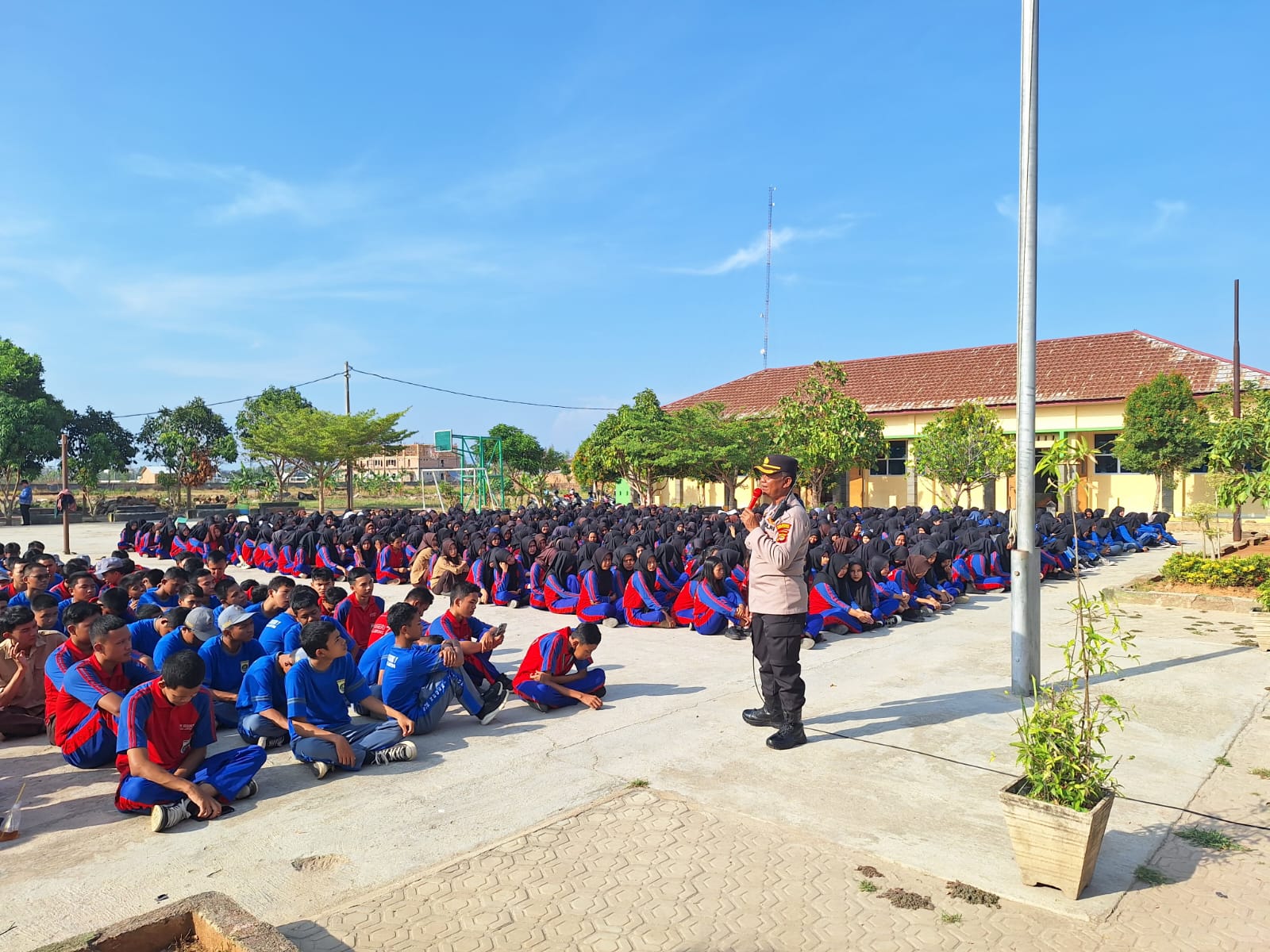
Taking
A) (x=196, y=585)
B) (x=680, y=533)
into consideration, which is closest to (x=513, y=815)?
(x=196, y=585)

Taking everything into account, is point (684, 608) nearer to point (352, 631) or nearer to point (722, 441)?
point (352, 631)

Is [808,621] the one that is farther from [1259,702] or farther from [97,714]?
[97,714]

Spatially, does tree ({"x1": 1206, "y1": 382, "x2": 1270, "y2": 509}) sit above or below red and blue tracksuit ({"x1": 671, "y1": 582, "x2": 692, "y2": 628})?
above

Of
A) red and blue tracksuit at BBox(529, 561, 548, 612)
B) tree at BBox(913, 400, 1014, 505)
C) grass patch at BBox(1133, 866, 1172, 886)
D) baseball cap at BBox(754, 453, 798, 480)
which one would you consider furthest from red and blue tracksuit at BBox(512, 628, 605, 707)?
tree at BBox(913, 400, 1014, 505)

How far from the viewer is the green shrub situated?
10609 mm

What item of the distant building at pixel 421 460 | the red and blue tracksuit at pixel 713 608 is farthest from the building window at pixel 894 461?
the distant building at pixel 421 460

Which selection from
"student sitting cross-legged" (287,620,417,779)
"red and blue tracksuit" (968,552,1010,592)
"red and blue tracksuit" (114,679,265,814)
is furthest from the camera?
"red and blue tracksuit" (968,552,1010,592)

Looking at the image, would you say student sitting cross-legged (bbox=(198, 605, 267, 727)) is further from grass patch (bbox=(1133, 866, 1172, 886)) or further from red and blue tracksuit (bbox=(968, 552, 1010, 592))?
red and blue tracksuit (bbox=(968, 552, 1010, 592))

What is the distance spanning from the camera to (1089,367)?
2672 centimetres

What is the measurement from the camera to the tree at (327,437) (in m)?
33.8

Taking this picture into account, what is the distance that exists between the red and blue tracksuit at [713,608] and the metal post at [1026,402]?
319cm

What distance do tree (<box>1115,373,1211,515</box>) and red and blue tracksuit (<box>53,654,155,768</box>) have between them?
21.6 m

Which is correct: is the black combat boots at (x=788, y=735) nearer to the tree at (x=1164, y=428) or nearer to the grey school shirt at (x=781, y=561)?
the grey school shirt at (x=781, y=561)

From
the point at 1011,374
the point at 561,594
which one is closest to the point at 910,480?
the point at 1011,374
